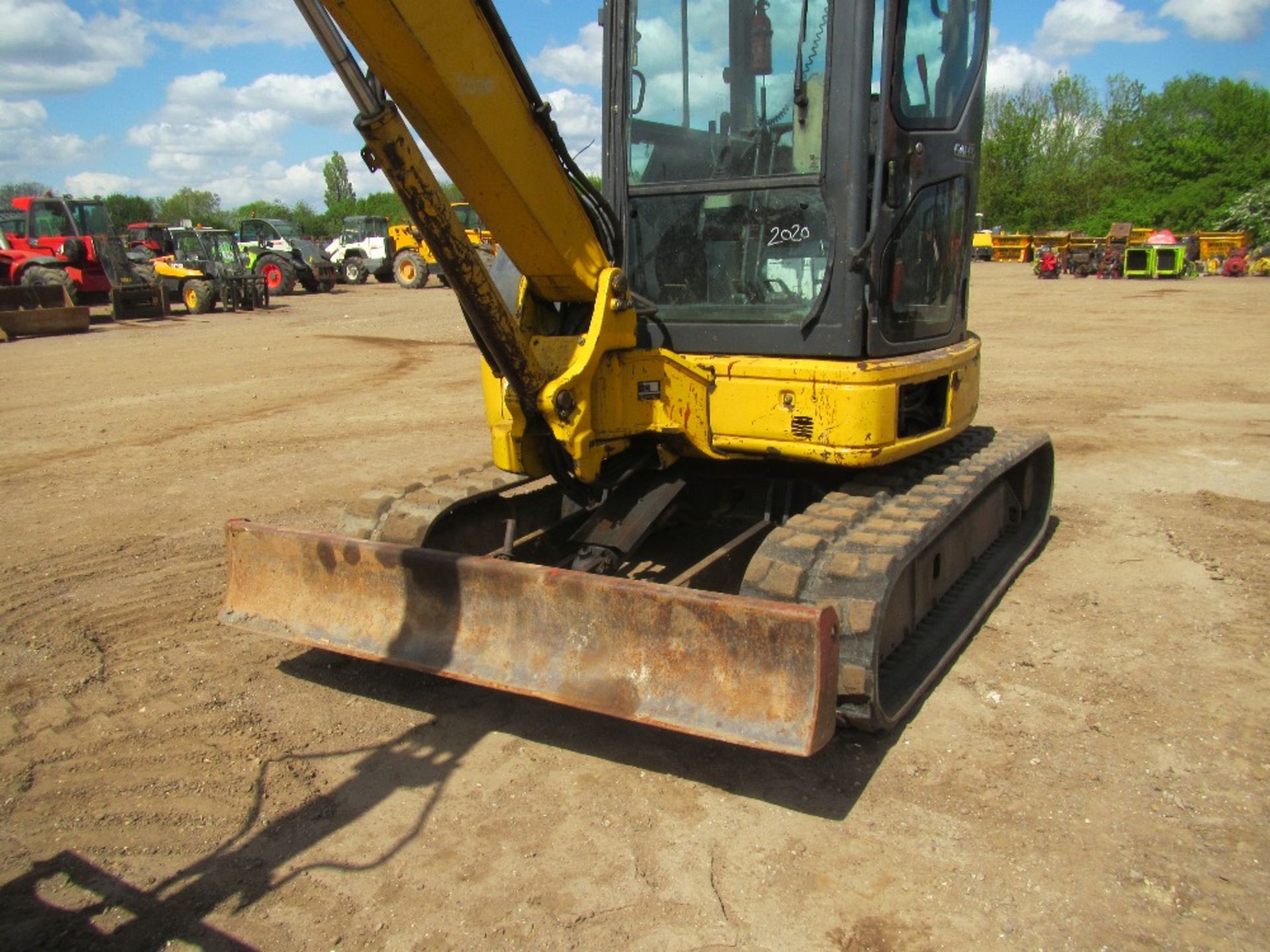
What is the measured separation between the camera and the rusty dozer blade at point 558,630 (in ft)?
10.7

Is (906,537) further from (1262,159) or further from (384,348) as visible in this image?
Result: (1262,159)

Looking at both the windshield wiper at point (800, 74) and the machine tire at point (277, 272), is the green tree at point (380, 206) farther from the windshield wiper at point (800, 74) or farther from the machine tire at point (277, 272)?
the windshield wiper at point (800, 74)

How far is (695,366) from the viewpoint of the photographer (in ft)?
13.8

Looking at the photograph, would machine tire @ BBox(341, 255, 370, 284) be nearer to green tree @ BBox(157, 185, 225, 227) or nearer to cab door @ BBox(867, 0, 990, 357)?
cab door @ BBox(867, 0, 990, 357)

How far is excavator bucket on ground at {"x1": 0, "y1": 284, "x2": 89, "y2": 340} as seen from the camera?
709 inches

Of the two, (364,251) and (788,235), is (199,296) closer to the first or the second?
(364,251)

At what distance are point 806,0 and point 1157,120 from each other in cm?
7524

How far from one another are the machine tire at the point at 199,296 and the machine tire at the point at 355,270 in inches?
385

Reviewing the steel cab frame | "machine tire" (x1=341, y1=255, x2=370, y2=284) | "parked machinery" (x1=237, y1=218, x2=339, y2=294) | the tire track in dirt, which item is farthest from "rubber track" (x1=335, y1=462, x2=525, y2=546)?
"machine tire" (x1=341, y1=255, x2=370, y2=284)

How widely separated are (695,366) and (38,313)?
1790cm

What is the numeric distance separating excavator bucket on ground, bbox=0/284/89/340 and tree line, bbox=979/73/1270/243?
25.9 meters

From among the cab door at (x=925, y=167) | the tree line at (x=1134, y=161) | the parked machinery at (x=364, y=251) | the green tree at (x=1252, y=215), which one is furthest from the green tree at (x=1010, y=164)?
the cab door at (x=925, y=167)

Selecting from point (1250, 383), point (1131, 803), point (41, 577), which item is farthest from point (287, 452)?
point (1250, 383)

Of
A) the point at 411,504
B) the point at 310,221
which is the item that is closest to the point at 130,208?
the point at 310,221
